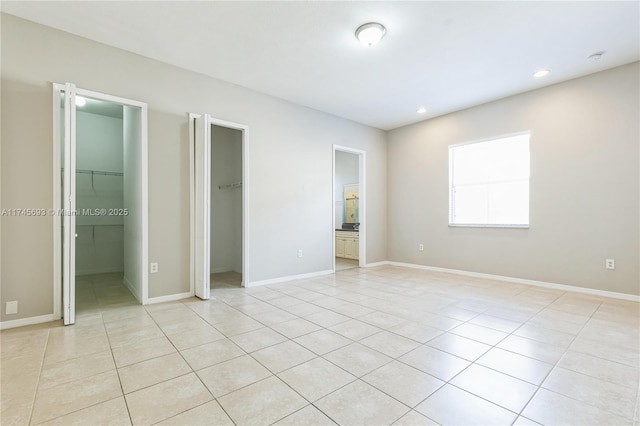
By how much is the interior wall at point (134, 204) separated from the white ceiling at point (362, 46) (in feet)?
3.37

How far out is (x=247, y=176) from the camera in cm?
438

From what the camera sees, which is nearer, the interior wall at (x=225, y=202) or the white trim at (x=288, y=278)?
the white trim at (x=288, y=278)

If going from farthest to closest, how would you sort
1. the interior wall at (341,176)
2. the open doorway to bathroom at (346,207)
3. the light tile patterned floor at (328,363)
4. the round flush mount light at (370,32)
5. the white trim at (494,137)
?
the interior wall at (341,176)
the open doorway to bathroom at (346,207)
the white trim at (494,137)
the round flush mount light at (370,32)
the light tile patterned floor at (328,363)

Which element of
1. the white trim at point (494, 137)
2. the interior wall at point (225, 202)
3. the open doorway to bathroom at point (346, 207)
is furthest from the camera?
the open doorway to bathroom at point (346, 207)

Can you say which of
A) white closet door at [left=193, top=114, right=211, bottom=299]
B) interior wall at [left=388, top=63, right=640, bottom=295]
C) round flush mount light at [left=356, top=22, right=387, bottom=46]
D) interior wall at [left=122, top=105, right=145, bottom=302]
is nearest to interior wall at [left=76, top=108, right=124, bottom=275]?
interior wall at [left=122, top=105, right=145, bottom=302]

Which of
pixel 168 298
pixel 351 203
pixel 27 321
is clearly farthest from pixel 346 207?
pixel 27 321

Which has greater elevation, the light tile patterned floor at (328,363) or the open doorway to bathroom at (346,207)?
the open doorway to bathroom at (346,207)

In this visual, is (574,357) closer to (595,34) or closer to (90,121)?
(595,34)

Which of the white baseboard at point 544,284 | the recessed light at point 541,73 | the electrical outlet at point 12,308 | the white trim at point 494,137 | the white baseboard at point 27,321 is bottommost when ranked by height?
the white baseboard at point 544,284

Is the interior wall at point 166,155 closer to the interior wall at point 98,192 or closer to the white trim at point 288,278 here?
the white trim at point 288,278

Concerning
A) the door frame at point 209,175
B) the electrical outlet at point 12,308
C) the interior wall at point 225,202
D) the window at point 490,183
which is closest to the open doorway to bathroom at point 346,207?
the window at point 490,183

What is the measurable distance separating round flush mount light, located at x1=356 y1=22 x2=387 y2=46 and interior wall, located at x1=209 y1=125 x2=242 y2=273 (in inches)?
133

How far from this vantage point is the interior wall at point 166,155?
2.80m

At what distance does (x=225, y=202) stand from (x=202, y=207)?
2.08 metres
